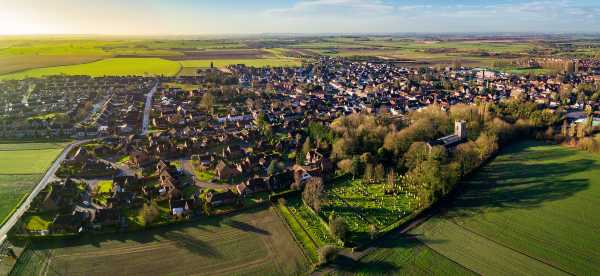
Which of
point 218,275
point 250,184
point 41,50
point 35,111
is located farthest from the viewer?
point 41,50

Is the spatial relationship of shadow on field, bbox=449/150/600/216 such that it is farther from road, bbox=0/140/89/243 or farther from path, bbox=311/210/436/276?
road, bbox=0/140/89/243

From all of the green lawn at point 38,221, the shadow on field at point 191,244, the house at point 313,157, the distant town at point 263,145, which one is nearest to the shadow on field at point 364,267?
the distant town at point 263,145

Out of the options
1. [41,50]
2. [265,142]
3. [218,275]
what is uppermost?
[41,50]

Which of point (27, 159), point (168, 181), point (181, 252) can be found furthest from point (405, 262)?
point (27, 159)

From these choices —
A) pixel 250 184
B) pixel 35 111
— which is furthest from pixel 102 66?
pixel 250 184

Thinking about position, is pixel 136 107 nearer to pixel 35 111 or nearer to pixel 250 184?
pixel 35 111

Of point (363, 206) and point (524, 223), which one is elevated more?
point (363, 206)

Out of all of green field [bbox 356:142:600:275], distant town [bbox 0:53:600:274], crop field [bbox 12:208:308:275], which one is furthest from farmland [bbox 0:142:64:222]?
green field [bbox 356:142:600:275]

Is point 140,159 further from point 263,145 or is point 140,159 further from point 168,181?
point 263,145
